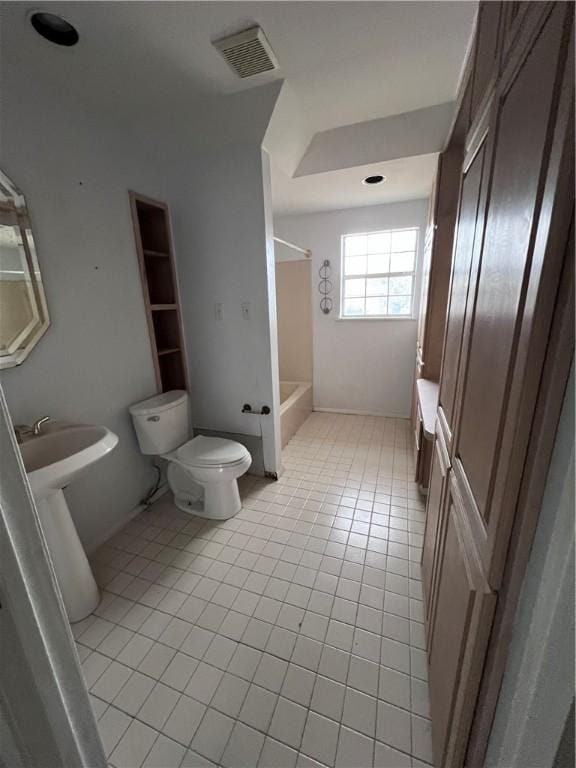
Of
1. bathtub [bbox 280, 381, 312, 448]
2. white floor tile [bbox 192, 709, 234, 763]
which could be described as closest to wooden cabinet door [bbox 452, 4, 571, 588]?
white floor tile [bbox 192, 709, 234, 763]

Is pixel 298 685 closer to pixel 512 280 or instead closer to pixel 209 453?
pixel 209 453

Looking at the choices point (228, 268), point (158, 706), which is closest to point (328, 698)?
point (158, 706)

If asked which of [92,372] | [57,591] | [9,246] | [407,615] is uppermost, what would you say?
[9,246]

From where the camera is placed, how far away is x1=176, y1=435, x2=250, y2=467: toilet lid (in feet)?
6.20

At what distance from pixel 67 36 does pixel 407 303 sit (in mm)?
3074

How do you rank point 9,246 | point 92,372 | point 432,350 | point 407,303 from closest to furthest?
point 9,246 → point 92,372 → point 432,350 → point 407,303

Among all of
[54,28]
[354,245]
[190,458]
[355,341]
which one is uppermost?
[54,28]

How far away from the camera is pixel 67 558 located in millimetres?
1352

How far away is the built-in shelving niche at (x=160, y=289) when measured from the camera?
2.04 m

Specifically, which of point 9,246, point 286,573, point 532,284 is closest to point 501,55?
point 532,284

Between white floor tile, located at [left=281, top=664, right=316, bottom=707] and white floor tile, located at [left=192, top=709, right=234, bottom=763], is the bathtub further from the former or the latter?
white floor tile, located at [left=192, top=709, right=234, bottom=763]

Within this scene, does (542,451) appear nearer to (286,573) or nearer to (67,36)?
(286,573)

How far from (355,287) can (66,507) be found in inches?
126

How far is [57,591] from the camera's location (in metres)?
0.59
